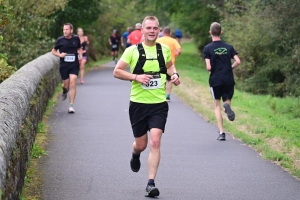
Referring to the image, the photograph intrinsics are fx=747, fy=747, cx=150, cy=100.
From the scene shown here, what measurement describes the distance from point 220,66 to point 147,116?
14.3 ft

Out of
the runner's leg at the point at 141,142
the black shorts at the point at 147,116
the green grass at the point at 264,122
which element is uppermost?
the black shorts at the point at 147,116

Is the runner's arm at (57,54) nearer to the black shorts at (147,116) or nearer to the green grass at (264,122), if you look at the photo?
the green grass at (264,122)

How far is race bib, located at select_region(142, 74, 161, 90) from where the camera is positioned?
26.2 ft

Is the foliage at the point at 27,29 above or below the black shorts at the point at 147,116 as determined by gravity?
below

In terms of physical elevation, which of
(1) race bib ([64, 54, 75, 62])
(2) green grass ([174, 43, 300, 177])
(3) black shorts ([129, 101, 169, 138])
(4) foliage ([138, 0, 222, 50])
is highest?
(3) black shorts ([129, 101, 169, 138])

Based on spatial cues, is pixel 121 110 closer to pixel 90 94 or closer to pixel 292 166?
pixel 90 94

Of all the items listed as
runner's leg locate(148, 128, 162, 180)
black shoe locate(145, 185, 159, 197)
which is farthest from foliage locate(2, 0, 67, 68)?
black shoe locate(145, 185, 159, 197)

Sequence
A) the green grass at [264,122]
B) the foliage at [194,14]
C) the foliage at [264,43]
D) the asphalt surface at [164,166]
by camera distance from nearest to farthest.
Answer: the asphalt surface at [164,166], the green grass at [264,122], the foliage at [264,43], the foliage at [194,14]

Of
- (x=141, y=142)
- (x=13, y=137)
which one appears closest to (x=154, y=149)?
(x=141, y=142)

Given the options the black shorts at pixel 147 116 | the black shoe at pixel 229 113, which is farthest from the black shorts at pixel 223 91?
the black shorts at pixel 147 116

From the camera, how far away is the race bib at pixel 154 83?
799cm

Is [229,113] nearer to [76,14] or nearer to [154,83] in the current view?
[154,83]

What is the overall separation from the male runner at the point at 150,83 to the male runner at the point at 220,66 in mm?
4085

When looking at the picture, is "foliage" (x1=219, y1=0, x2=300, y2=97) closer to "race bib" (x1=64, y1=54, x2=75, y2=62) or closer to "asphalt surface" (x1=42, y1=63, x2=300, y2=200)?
"race bib" (x1=64, y1=54, x2=75, y2=62)
